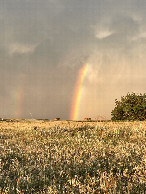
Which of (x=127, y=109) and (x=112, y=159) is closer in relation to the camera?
(x=112, y=159)

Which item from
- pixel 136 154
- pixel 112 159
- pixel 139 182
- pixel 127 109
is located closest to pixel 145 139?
pixel 136 154

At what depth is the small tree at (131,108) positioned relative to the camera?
26.3 m

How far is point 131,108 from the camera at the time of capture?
86.7 ft

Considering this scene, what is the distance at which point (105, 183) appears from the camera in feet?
13.2

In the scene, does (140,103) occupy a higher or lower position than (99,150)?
higher

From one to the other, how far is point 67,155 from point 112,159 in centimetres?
109

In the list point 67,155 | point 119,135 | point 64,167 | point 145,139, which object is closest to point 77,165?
point 64,167

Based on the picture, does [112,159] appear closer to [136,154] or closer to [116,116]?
[136,154]

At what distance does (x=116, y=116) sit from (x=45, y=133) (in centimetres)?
1594

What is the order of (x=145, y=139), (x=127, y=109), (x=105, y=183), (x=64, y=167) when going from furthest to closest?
(x=127, y=109)
(x=145, y=139)
(x=64, y=167)
(x=105, y=183)

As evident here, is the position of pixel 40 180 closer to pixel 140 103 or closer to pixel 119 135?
pixel 119 135

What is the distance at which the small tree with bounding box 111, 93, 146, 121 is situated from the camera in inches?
1037

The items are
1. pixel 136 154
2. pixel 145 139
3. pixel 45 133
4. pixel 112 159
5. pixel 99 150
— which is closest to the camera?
pixel 112 159

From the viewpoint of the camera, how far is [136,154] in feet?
21.6
